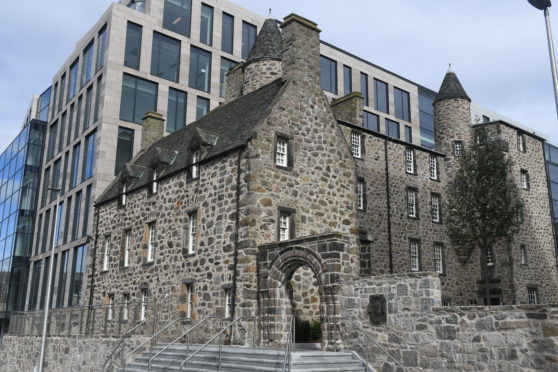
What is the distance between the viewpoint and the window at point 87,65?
39.9 meters

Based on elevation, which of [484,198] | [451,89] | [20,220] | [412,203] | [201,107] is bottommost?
[484,198]

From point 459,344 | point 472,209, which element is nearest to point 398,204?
point 472,209

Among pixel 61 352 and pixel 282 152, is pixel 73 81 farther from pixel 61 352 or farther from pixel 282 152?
pixel 282 152

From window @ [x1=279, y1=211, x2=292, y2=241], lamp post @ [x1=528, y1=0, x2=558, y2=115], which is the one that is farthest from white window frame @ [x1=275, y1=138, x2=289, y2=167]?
lamp post @ [x1=528, y1=0, x2=558, y2=115]

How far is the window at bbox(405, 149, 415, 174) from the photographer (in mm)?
32875

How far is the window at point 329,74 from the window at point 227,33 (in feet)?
30.9

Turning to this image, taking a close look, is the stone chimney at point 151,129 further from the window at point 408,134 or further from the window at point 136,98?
the window at point 408,134

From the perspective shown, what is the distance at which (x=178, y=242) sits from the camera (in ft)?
71.4

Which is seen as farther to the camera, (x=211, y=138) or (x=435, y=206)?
(x=435, y=206)

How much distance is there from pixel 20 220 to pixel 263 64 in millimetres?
27417

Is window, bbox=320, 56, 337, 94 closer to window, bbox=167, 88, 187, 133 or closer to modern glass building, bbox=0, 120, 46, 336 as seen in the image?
window, bbox=167, 88, 187, 133

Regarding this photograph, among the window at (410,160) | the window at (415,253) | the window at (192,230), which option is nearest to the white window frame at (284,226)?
the window at (192,230)

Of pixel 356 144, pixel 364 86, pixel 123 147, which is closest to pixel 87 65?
pixel 123 147

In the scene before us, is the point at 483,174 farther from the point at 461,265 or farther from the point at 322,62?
the point at 322,62
